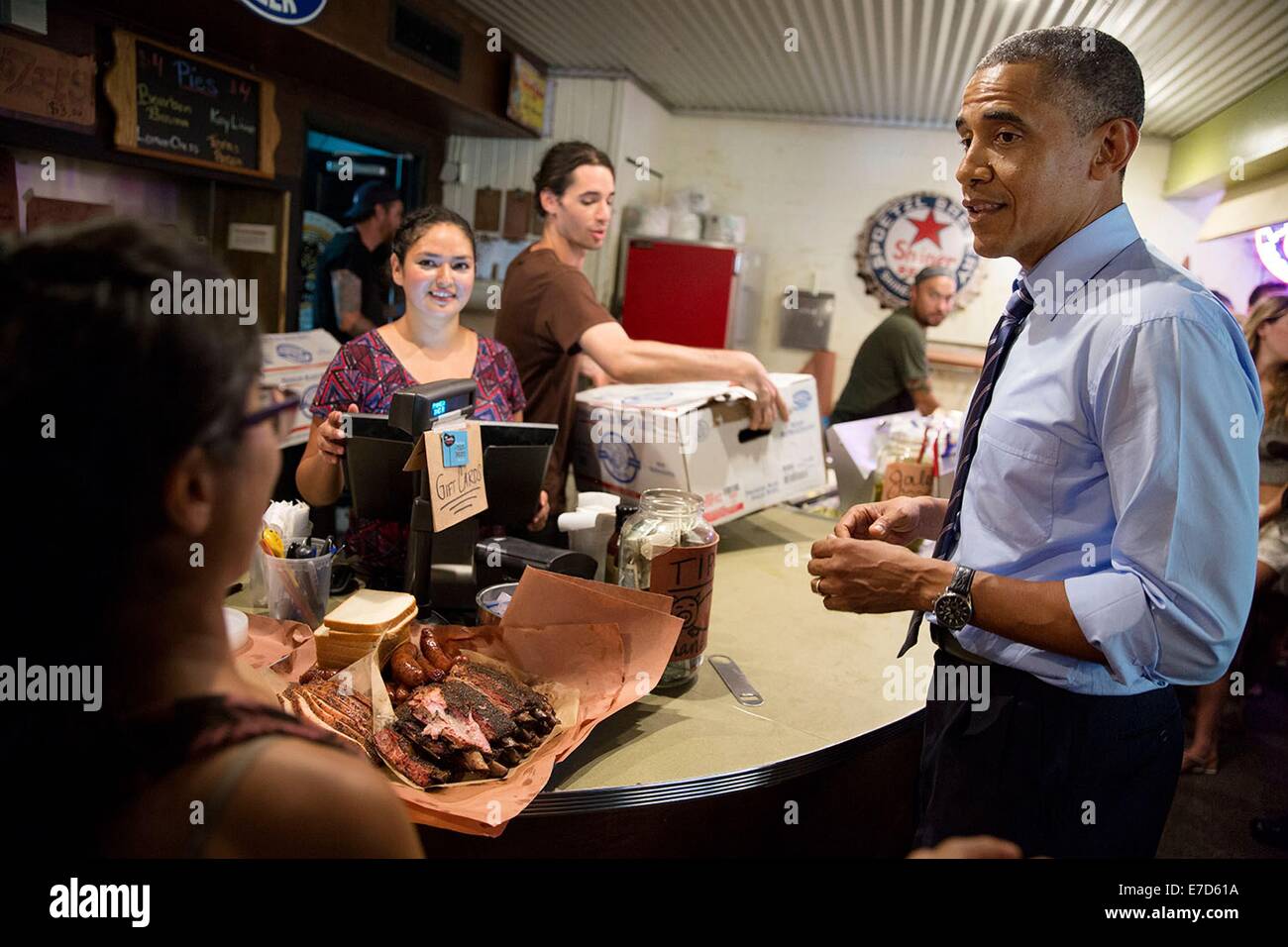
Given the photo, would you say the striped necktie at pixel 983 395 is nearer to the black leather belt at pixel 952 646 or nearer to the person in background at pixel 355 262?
the black leather belt at pixel 952 646

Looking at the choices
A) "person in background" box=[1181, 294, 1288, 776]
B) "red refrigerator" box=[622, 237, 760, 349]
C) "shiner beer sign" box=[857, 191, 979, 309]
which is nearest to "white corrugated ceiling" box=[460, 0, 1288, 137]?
"shiner beer sign" box=[857, 191, 979, 309]

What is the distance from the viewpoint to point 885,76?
5578mm

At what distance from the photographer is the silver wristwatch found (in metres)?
1.24

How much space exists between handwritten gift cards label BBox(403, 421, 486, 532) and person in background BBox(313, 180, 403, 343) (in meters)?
3.59

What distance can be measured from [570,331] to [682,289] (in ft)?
12.7

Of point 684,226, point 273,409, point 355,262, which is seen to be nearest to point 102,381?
point 273,409

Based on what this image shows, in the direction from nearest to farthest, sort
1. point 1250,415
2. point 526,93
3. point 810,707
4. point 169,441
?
point 169,441 < point 1250,415 < point 810,707 < point 526,93

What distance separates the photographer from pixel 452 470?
5.10 feet

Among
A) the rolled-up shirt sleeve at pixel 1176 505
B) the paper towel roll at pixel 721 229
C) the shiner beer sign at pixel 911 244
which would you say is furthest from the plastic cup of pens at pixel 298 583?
the shiner beer sign at pixel 911 244

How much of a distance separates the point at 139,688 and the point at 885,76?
5.96 metres

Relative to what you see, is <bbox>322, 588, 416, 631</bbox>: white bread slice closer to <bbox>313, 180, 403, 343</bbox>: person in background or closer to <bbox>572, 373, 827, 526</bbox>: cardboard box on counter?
<bbox>572, 373, 827, 526</bbox>: cardboard box on counter
